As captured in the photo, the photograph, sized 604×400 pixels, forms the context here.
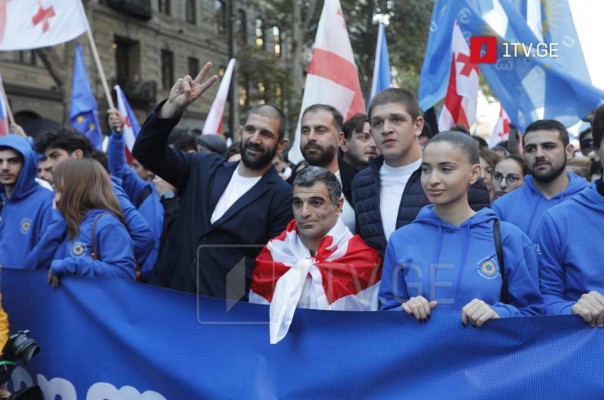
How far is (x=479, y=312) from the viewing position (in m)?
2.54

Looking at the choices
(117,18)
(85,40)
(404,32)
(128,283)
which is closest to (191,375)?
(128,283)

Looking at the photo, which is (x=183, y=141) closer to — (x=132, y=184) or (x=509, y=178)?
(x=132, y=184)

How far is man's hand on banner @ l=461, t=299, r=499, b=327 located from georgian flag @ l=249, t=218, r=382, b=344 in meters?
0.72

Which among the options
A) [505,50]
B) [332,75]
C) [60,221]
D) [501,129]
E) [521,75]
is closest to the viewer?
[60,221]

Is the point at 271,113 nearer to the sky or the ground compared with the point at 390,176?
nearer to the sky

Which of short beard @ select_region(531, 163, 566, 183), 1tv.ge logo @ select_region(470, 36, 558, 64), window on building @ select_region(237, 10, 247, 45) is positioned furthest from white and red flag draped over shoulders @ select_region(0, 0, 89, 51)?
window on building @ select_region(237, 10, 247, 45)

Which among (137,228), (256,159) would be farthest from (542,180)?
(137,228)

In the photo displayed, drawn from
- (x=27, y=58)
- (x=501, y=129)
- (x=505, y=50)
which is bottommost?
(x=501, y=129)

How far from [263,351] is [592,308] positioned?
4.67ft

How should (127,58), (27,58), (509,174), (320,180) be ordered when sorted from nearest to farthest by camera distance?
(320,180)
(509,174)
(27,58)
(127,58)

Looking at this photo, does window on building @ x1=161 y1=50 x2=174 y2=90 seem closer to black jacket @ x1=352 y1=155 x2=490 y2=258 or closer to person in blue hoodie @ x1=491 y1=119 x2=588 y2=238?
person in blue hoodie @ x1=491 y1=119 x2=588 y2=238

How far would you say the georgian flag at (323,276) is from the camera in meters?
3.05

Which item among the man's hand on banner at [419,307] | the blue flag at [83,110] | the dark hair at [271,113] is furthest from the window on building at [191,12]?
the man's hand on banner at [419,307]

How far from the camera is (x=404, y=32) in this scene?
26281 mm
